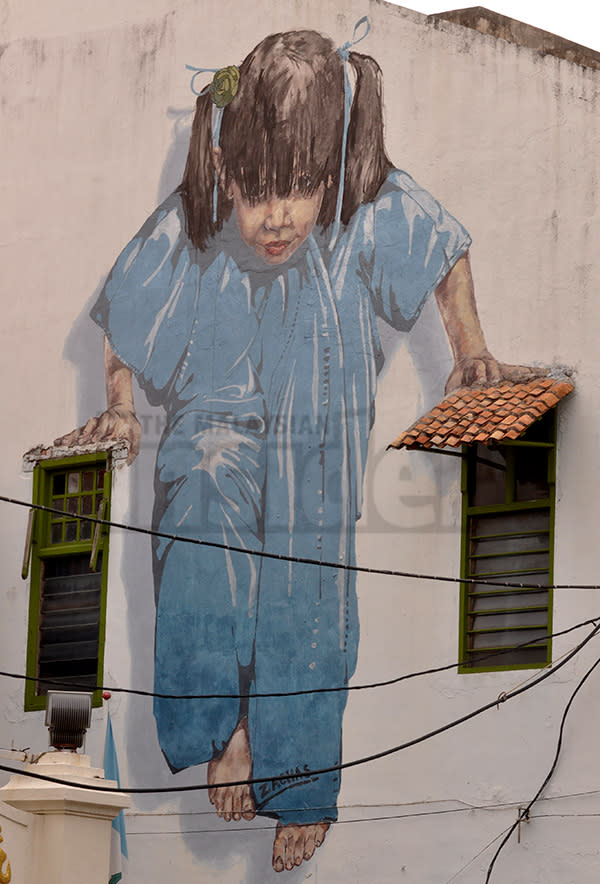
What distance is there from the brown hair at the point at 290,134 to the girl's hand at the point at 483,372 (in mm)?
1881

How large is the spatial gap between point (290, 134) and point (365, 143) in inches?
32.6

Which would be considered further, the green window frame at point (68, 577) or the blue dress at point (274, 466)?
the green window frame at point (68, 577)

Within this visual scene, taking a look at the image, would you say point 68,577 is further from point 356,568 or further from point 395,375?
point 395,375

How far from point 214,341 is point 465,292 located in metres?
2.58

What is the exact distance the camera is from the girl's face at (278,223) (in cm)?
1590

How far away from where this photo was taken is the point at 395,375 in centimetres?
1513

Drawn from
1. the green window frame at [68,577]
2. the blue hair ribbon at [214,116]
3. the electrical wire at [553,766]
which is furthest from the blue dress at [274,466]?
the electrical wire at [553,766]

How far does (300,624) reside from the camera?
15.1m

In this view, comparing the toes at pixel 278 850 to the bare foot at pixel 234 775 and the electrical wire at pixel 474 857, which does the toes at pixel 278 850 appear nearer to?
the bare foot at pixel 234 775

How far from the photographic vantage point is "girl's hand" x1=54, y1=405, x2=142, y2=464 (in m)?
16.5

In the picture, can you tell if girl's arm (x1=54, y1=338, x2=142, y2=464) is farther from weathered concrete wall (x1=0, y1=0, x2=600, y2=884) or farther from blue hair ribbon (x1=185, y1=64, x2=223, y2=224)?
blue hair ribbon (x1=185, y1=64, x2=223, y2=224)

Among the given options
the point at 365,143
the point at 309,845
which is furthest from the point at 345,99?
the point at 309,845

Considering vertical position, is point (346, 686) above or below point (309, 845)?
above

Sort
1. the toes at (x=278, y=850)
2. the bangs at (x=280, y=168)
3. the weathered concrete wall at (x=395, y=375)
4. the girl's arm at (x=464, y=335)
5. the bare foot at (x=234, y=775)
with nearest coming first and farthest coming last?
the weathered concrete wall at (x=395, y=375), the girl's arm at (x=464, y=335), the toes at (x=278, y=850), the bare foot at (x=234, y=775), the bangs at (x=280, y=168)
